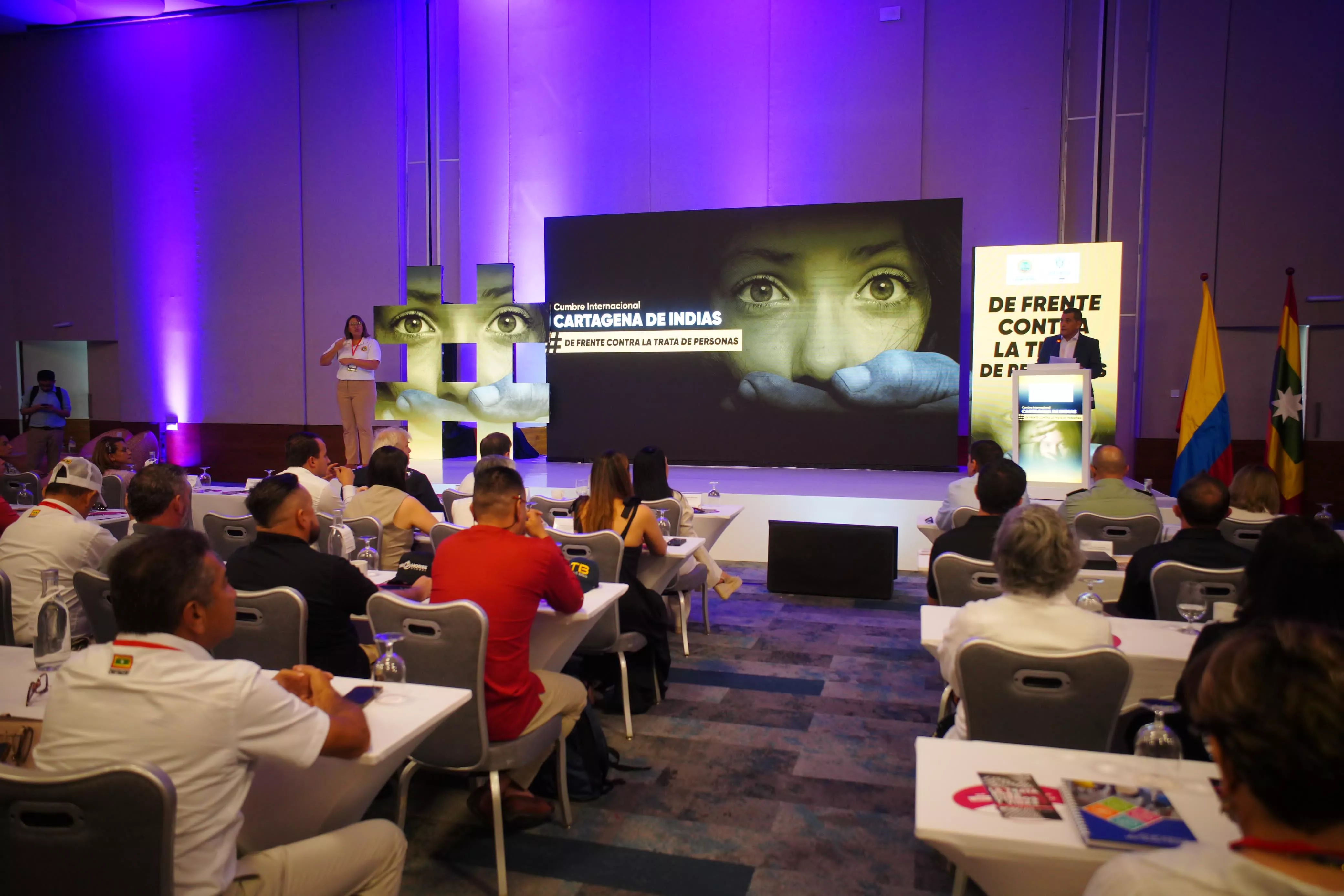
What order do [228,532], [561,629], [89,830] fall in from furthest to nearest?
[228,532]
[561,629]
[89,830]

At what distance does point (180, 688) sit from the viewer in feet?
5.40

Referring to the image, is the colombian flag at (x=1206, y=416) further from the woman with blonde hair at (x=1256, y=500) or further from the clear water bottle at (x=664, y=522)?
the clear water bottle at (x=664, y=522)

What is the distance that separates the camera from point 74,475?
3637 millimetres

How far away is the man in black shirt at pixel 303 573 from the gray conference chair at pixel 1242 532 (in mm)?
3907

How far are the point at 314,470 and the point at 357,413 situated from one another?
471 cm

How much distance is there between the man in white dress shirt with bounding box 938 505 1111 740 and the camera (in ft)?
7.82

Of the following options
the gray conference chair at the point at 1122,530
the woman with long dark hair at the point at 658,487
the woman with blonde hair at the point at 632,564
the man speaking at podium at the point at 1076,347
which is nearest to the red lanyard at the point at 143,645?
the woman with blonde hair at the point at 632,564

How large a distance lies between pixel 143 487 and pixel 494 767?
1973mm

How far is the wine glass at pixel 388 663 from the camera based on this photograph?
237 centimetres

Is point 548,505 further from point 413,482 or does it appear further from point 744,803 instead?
point 744,803

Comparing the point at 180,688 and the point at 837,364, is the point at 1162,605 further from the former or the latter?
the point at 837,364

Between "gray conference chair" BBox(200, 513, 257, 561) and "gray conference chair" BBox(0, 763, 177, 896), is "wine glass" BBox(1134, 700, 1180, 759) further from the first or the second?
"gray conference chair" BBox(200, 513, 257, 561)

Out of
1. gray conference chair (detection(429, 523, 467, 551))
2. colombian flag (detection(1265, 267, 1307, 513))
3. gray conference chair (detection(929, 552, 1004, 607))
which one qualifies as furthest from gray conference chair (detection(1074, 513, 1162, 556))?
colombian flag (detection(1265, 267, 1307, 513))

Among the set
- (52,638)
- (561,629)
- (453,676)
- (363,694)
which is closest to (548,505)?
(561,629)
